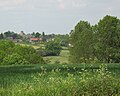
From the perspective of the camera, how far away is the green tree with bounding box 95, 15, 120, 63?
53.1m

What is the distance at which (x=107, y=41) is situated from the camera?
2141 inches

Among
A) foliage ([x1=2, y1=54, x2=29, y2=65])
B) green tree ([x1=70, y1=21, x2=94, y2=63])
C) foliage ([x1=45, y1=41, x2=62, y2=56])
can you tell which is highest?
green tree ([x1=70, y1=21, x2=94, y2=63])

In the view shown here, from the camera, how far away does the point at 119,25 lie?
5666cm

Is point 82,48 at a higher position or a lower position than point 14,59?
higher

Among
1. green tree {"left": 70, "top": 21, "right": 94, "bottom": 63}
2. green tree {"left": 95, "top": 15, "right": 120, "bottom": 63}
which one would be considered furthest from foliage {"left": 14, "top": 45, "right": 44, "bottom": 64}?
green tree {"left": 95, "top": 15, "right": 120, "bottom": 63}

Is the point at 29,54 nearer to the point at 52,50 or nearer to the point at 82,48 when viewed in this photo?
the point at 82,48

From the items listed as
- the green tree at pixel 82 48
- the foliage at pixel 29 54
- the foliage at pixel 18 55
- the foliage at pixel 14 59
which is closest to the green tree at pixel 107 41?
the green tree at pixel 82 48

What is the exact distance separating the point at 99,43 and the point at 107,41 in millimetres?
1230

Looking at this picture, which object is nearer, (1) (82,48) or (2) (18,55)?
(1) (82,48)

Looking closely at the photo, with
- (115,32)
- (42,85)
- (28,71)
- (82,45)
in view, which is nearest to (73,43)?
(82,45)

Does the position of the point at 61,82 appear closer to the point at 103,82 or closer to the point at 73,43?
the point at 103,82

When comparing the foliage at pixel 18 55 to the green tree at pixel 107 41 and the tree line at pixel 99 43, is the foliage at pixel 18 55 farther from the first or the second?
the green tree at pixel 107 41

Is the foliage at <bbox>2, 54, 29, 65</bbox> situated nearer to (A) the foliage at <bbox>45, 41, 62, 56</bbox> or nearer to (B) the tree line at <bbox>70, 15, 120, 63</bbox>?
(B) the tree line at <bbox>70, 15, 120, 63</bbox>

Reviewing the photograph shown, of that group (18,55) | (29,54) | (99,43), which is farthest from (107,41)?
(18,55)
